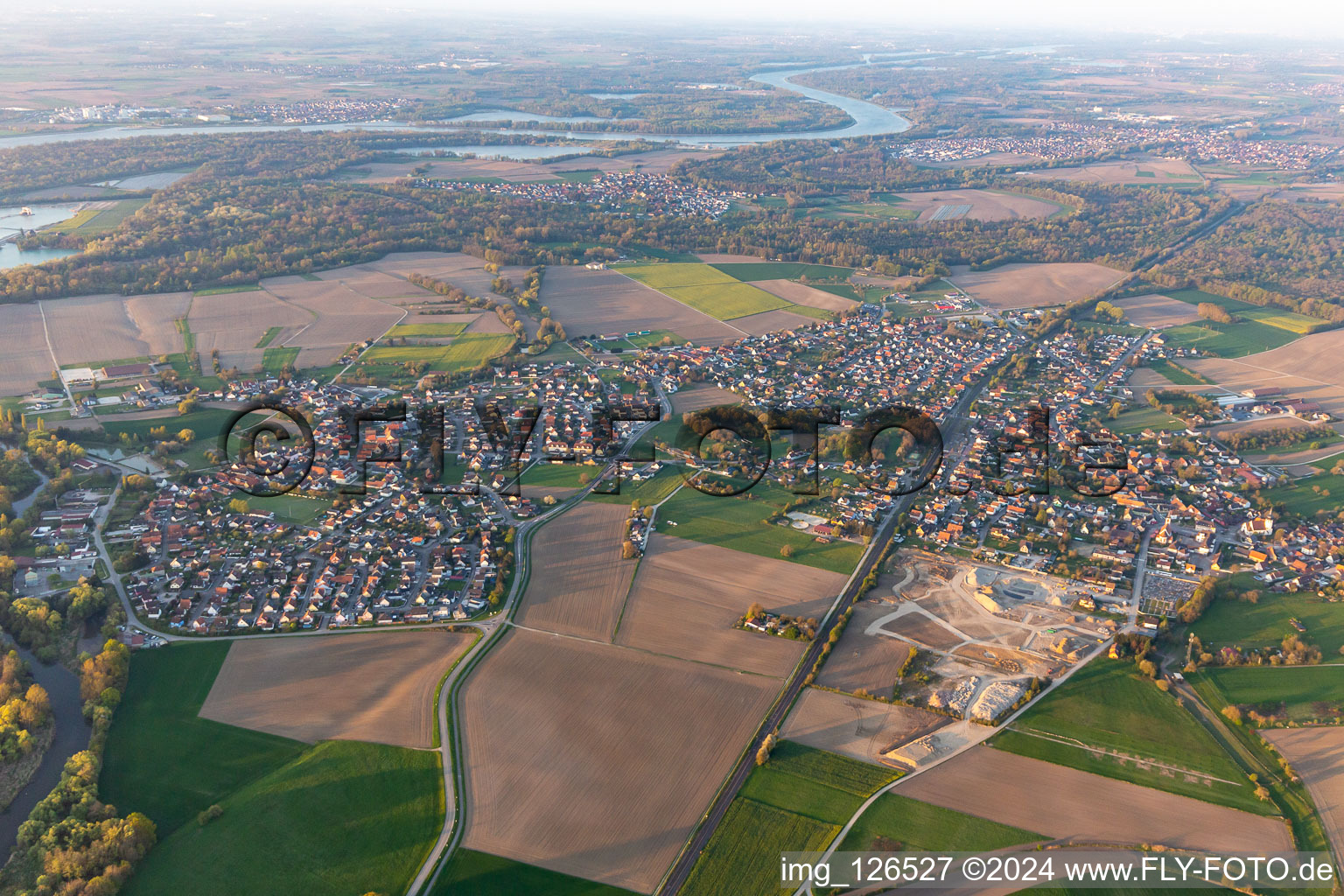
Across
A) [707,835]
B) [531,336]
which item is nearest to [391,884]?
[707,835]

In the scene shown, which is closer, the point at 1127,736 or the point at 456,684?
the point at 1127,736

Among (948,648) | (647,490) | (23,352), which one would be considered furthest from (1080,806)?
(23,352)

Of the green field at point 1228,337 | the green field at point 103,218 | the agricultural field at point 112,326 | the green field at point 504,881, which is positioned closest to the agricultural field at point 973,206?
the green field at point 1228,337

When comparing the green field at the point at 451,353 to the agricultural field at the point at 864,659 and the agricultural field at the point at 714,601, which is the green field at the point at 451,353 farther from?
the agricultural field at the point at 864,659

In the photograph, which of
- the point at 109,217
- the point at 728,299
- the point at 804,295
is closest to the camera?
the point at 728,299

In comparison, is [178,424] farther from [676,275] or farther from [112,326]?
[676,275]

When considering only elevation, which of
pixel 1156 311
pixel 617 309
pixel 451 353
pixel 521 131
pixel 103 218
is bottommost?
pixel 451 353

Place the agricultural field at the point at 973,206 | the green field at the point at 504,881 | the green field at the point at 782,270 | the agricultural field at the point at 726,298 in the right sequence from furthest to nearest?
the agricultural field at the point at 973,206 < the green field at the point at 782,270 < the agricultural field at the point at 726,298 < the green field at the point at 504,881
